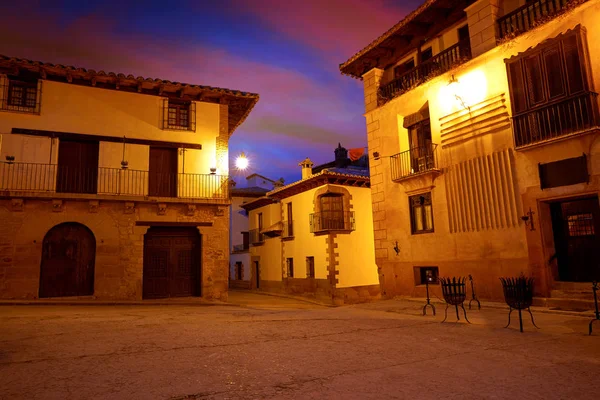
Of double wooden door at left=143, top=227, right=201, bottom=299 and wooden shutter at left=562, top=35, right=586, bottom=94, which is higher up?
wooden shutter at left=562, top=35, right=586, bottom=94

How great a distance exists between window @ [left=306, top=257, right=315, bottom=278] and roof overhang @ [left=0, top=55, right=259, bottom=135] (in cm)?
962

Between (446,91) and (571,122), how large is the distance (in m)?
4.05

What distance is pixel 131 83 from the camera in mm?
14641

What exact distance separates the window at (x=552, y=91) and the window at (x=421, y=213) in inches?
141

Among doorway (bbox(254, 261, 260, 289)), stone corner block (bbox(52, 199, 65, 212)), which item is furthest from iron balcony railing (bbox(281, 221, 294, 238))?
stone corner block (bbox(52, 199, 65, 212))

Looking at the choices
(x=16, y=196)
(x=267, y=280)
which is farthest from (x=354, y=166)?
(x=16, y=196)

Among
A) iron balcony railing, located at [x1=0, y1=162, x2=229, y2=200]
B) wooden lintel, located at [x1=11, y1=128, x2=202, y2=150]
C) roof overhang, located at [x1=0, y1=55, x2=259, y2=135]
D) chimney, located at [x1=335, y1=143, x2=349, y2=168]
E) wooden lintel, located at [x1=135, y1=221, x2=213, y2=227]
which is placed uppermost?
chimney, located at [x1=335, y1=143, x2=349, y2=168]

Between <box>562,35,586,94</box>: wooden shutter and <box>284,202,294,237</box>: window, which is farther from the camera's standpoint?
<box>284,202,294,237</box>: window

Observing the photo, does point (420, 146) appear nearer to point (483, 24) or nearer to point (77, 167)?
point (483, 24)

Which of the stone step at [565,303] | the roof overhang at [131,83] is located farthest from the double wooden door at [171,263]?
the stone step at [565,303]

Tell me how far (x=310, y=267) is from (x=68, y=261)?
42.3 ft

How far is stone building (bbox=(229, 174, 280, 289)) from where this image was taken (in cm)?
3069

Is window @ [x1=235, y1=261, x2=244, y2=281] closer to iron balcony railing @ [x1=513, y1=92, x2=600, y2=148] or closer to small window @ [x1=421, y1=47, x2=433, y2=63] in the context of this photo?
small window @ [x1=421, y1=47, x2=433, y2=63]

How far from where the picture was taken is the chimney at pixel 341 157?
1369 inches
